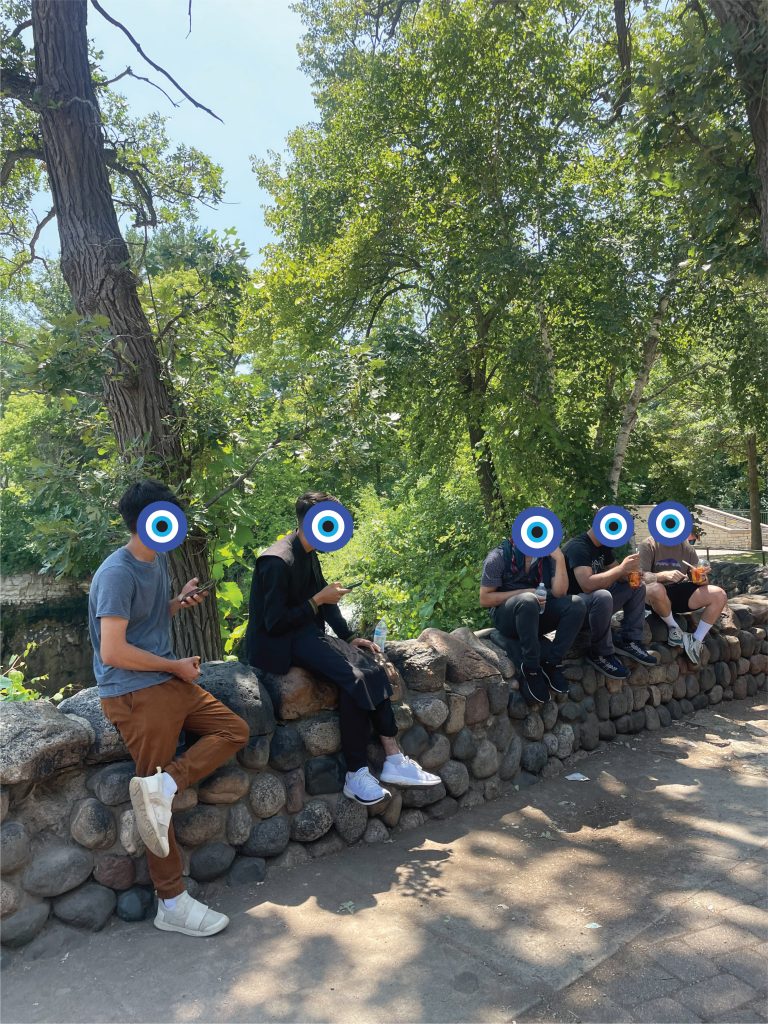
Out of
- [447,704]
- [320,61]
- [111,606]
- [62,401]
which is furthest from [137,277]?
[320,61]

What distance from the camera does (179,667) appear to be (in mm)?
2898

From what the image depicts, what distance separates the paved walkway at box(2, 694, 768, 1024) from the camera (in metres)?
2.36

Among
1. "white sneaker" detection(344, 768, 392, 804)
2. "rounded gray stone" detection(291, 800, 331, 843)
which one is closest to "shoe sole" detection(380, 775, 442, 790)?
"white sneaker" detection(344, 768, 392, 804)

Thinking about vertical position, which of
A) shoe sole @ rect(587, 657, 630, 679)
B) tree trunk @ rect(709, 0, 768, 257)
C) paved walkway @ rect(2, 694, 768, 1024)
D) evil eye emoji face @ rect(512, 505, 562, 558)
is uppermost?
tree trunk @ rect(709, 0, 768, 257)

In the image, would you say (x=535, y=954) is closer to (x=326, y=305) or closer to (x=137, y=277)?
(x=137, y=277)

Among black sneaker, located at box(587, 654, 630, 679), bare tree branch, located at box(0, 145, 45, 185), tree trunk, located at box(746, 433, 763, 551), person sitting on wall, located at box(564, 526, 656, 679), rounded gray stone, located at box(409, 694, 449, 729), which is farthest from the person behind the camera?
tree trunk, located at box(746, 433, 763, 551)

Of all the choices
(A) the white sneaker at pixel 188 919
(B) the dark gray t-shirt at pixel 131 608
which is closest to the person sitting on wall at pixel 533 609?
(B) the dark gray t-shirt at pixel 131 608

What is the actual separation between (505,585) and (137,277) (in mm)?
3135

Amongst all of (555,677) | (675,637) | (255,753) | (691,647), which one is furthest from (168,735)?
(691,647)

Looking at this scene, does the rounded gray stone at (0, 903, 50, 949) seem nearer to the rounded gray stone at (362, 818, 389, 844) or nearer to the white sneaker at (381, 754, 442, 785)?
the rounded gray stone at (362, 818, 389, 844)

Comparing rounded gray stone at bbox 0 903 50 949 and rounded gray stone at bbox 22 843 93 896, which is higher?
rounded gray stone at bbox 22 843 93 896

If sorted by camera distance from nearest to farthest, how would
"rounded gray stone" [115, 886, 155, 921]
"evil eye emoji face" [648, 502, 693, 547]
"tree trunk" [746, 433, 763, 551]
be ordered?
"rounded gray stone" [115, 886, 155, 921] < "evil eye emoji face" [648, 502, 693, 547] < "tree trunk" [746, 433, 763, 551]

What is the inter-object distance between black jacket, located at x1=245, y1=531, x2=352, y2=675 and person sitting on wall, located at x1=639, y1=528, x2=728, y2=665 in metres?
3.43

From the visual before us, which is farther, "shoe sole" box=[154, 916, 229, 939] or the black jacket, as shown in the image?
the black jacket
